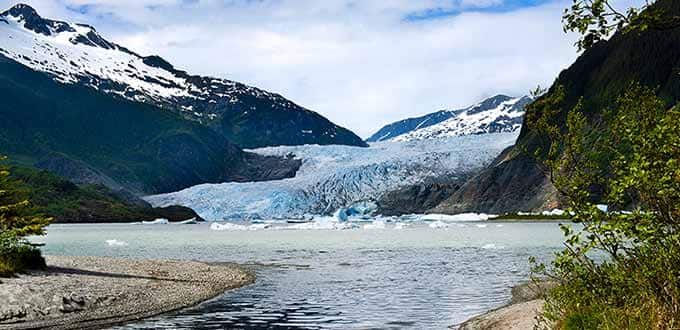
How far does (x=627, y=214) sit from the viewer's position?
Result: 1195 cm

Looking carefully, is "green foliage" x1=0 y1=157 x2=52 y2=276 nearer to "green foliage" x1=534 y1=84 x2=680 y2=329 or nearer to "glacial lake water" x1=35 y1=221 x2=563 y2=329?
"glacial lake water" x1=35 y1=221 x2=563 y2=329

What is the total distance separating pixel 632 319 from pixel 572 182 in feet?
8.61

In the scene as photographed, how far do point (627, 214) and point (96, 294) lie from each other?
2503 cm

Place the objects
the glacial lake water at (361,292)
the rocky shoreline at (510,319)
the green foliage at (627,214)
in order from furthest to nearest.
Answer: the glacial lake water at (361,292), the rocky shoreline at (510,319), the green foliage at (627,214)

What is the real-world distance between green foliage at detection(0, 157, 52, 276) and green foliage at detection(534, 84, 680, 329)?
1040 inches

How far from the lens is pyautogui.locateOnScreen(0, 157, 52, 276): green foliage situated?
33500 mm

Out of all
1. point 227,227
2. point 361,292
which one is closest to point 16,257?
point 361,292

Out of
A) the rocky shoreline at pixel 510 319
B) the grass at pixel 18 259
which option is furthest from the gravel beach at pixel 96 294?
the rocky shoreline at pixel 510 319

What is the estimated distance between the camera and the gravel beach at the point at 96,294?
26297 mm

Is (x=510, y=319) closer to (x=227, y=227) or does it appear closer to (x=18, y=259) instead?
(x=18, y=259)

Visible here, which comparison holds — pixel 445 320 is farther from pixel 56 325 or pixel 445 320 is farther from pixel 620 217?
pixel 620 217

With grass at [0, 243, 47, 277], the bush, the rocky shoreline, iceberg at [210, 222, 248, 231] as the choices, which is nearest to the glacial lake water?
the rocky shoreline

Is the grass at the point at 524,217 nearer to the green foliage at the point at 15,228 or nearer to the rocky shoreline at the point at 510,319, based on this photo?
the green foliage at the point at 15,228

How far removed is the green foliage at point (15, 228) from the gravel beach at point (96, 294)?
1005 millimetres
